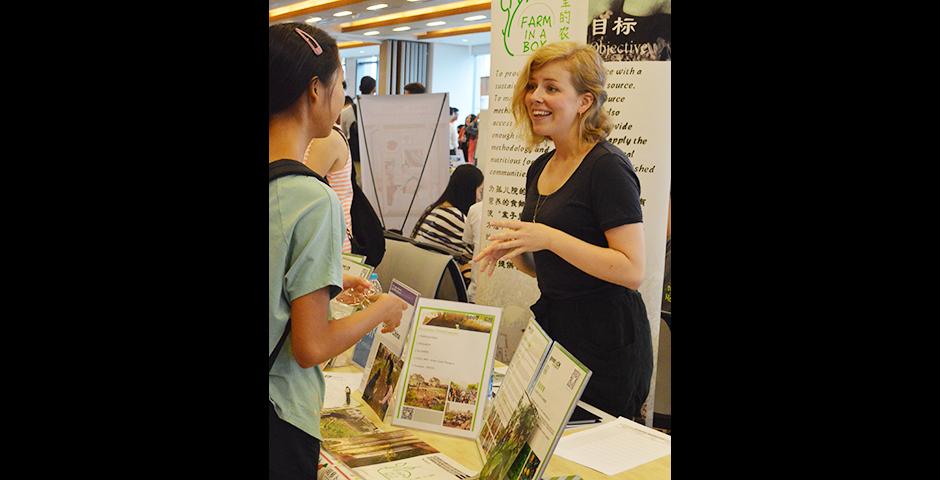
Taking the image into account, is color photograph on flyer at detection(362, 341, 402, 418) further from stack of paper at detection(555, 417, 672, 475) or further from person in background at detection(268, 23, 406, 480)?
person in background at detection(268, 23, 406, 480)

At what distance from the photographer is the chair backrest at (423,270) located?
2773mm

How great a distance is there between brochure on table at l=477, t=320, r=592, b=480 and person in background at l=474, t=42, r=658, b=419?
2.47 feet

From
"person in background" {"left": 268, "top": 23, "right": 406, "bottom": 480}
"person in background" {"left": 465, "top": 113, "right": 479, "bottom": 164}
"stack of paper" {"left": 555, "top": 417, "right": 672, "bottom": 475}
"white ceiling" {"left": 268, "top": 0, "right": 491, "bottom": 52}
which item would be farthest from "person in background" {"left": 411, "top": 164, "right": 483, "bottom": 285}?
"person in background" {"left": 465, "top": 113, "right": 479, "bottom": 164}

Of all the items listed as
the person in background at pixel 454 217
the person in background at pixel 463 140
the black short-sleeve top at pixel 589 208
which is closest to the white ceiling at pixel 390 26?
the person in background at pixel 463 140

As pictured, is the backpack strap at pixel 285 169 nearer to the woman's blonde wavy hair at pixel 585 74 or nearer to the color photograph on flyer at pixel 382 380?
the color photograph on flyer at pixel 382 380

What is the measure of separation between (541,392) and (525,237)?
99 cm

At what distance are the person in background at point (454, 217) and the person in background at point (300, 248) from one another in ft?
9.11

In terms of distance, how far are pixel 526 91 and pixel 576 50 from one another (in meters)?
0.22

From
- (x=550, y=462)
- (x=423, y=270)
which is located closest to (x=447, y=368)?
(x=550, y=462)

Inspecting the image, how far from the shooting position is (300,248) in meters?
1.28
